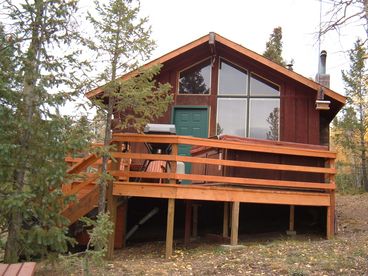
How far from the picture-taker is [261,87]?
10.8 meters

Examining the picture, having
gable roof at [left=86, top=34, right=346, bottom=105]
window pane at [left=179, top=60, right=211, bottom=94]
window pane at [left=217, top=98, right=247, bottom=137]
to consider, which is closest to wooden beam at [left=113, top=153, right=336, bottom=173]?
gable roof at [left=86, top=34, right=346, bottom=105]

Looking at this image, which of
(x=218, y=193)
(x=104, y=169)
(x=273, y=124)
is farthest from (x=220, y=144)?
(x=273, y=124)

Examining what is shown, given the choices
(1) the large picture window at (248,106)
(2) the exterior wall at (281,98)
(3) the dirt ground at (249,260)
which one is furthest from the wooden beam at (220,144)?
(1) the large picture window at (248,106)

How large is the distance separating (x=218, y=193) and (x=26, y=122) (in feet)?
12.1

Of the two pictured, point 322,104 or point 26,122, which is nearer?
point 26,122

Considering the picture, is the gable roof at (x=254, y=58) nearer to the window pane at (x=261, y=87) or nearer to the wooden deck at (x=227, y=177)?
the window pane at (x=261, y=87)

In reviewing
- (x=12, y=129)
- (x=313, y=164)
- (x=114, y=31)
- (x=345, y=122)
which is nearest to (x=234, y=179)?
(x=313, y=164)

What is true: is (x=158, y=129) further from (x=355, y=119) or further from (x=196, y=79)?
(x=355, y=119)

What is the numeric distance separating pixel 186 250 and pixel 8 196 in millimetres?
3849

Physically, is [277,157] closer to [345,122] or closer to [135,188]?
[135,188]

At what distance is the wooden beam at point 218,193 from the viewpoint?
7066 mm

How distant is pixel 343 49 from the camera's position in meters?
6.38

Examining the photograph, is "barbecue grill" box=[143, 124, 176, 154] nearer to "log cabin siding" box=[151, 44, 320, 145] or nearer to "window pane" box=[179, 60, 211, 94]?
"log cabin siding" box=[151, 44, 320, 145]

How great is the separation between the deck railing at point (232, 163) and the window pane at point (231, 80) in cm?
241
